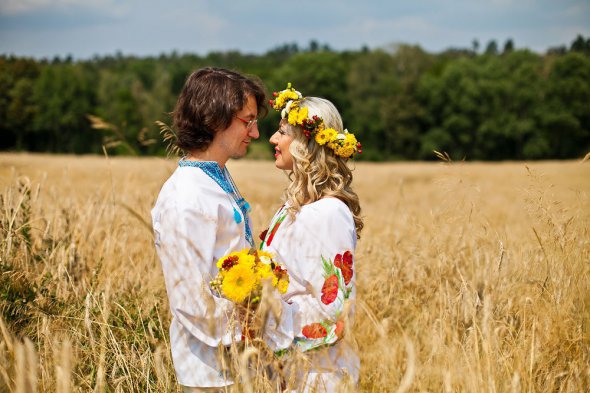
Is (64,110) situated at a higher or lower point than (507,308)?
higher

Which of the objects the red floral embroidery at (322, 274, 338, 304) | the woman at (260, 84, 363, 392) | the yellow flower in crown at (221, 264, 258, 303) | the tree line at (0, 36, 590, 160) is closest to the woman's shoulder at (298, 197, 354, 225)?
the woman at (260, 84, 363, 392)

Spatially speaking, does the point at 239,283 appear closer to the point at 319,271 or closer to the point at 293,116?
the point at 319,271

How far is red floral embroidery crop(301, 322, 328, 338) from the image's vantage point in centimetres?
261

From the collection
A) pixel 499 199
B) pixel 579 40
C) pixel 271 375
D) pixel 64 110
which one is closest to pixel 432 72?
pixel 64 110

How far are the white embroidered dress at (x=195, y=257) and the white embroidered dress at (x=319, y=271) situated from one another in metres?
0.27

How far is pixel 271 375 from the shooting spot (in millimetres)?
2596

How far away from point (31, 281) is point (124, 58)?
12937 cm

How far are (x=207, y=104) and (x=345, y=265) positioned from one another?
3.44 feet

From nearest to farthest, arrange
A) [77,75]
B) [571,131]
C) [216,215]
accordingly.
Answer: [216,215] < [571,131] < [77,75]

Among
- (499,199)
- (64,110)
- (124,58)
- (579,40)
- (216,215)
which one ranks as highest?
(124,58)

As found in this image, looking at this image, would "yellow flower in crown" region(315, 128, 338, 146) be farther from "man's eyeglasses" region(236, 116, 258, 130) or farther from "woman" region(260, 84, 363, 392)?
"man's eyeglasses" region(236, 116, 258, 130)

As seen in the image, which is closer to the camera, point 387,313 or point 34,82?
point 387,313

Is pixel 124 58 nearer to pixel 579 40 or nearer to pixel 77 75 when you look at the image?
pixel 77 75

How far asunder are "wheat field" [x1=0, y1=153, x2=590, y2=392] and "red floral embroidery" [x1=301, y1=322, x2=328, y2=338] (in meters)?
0.23
